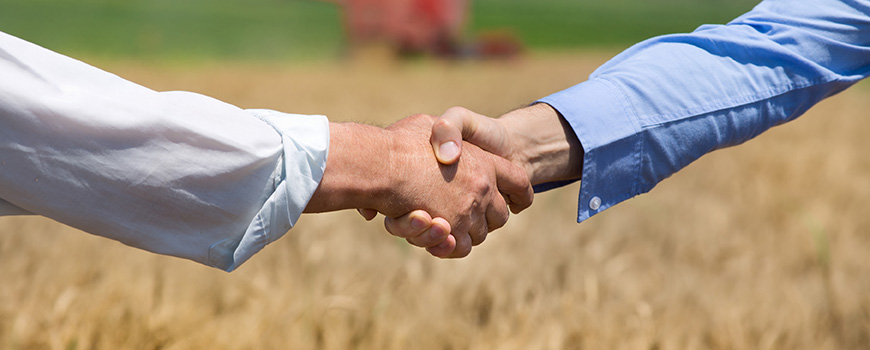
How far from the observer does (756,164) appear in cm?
414

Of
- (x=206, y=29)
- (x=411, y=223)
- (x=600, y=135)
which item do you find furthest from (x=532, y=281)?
(x=206, y=29)

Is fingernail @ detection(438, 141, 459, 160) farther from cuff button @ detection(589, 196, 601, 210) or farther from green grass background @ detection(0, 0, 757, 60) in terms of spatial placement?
green grass background @ detection(0, 0, 757, 60)

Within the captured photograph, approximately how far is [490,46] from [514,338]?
1563 centimetres

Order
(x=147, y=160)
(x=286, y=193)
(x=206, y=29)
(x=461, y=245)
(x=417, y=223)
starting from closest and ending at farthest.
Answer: (x=147, y=160) < (x=286, y=193) < (x=417, y=223) < (x=461, y=245) < (x=206, y=29)

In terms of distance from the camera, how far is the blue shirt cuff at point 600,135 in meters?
1.47

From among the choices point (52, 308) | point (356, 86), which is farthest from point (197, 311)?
point (356, 86)

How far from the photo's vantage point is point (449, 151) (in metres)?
1.36

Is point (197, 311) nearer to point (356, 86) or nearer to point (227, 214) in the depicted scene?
point (227, 214)

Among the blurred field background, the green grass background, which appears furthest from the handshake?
the green grass background

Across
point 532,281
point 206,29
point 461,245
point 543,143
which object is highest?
point 543,143

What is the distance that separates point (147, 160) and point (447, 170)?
1.76ft

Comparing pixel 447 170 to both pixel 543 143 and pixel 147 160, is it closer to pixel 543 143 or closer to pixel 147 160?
pixel 543 143

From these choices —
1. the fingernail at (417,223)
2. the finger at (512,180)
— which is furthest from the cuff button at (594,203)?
the fingernail at (417,223)

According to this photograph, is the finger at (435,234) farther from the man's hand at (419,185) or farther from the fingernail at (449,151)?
the fingernail at (449,151)
